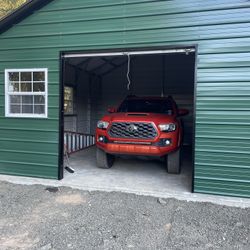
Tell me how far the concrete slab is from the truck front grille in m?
0.92

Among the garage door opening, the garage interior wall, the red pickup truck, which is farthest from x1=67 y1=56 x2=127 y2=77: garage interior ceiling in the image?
the red pickup truck

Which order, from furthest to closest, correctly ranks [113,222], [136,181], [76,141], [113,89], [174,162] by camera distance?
[113,89]
[76,141]
[174,162]
[136,181]
[113,222]

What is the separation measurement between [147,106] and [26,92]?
3.08 meters

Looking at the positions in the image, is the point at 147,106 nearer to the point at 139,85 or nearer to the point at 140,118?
the point at 140,118

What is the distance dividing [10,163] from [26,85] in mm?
1759

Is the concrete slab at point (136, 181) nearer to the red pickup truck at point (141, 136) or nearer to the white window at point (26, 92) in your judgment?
the red pickup truck at point (141, 136)

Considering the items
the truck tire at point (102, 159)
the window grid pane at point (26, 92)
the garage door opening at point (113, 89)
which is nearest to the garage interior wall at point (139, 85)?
the garage door opening at point (113, 89)

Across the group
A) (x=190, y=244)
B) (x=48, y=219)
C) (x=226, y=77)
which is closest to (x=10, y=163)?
(x=48, y=219)

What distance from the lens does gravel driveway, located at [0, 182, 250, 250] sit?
3113 millimetres

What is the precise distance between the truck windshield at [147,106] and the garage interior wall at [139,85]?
325cm

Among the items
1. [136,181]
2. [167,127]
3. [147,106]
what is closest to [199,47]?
[167,127]

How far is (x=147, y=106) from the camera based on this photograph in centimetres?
707

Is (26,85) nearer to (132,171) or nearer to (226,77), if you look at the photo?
(132,171)

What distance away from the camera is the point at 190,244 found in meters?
3.10
